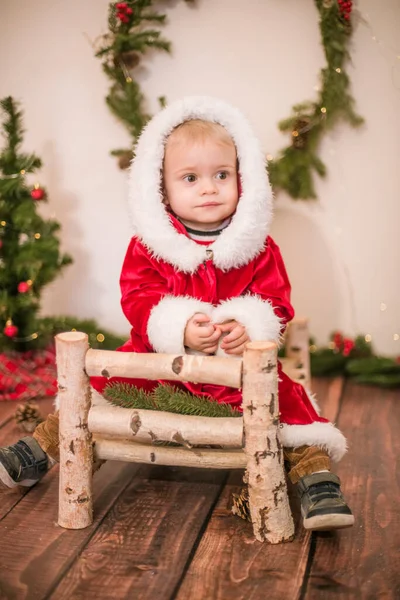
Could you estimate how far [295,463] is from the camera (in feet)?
5.32

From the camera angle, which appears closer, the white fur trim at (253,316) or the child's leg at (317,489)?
the child's leg at (317,489)

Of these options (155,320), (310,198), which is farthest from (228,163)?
(310,198)

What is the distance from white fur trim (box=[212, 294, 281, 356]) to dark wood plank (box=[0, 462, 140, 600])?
0.49m

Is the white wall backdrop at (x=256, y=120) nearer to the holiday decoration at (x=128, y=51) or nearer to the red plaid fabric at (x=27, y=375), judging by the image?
the holiday decoration at (x=128, y=51)

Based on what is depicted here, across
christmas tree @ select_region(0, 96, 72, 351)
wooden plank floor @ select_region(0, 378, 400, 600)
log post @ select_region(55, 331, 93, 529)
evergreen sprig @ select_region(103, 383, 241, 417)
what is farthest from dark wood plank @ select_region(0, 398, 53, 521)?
evergreen sprig @ select_region(103, 383, 241, 417)

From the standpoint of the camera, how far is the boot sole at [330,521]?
1.43 meters

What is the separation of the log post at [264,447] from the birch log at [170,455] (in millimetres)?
69

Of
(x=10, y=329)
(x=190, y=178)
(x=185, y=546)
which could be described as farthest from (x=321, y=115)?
(x=185, y=546)

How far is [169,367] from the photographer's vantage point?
57.0 inches

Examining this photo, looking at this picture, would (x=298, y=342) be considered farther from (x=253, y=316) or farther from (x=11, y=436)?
(x=11, y=436)

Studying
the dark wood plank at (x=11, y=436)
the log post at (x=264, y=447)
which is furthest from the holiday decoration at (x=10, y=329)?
the log post at (x=264, y=447)

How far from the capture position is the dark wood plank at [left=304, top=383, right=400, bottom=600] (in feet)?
4.35

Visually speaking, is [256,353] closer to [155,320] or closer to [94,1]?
[155,320]

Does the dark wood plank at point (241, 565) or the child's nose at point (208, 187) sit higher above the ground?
the child's nose at point (208, 187)
